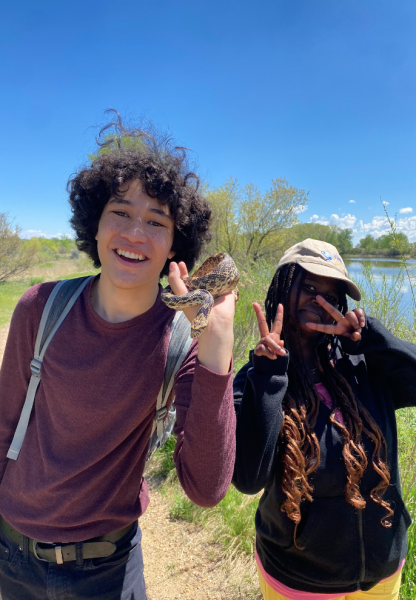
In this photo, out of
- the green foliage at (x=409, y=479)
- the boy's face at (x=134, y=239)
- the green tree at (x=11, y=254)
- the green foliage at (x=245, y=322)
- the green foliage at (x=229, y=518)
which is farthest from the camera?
the green tree at (x=11, y=254)

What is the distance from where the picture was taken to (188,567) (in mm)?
3803

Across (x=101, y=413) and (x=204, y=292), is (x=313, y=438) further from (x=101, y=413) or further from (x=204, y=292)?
(x=101, y=413)

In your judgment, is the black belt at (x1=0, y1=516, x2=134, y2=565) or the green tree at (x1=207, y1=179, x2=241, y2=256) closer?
the black belt at (x1=0, y1=516, x2=134, y2=565)

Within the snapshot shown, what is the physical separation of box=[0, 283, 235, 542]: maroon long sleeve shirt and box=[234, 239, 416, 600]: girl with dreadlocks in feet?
1.73

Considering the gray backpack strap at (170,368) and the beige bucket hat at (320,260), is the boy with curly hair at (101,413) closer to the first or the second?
the gray backpack strap at (170,368)

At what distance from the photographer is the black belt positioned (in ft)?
6.05

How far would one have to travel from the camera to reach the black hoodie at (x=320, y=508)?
201 centimetres

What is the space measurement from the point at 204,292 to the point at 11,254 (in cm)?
3880

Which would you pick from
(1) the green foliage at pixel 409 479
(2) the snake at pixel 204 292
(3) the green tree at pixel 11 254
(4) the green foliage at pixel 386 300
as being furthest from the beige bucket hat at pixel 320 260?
(3) the green tree at pixel 11 254

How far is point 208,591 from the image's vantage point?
11.5 ft

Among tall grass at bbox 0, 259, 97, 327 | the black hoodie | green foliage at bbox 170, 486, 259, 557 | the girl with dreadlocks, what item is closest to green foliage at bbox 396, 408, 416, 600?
the girl with dreadlocks

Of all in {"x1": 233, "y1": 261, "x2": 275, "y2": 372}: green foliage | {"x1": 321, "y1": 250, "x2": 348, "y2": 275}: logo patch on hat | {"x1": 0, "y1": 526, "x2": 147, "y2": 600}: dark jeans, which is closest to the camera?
{"x1": 0, "y1": 526, "x2": 147, "y2": 600}: dark jeans

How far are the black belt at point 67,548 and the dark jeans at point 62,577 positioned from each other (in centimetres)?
3

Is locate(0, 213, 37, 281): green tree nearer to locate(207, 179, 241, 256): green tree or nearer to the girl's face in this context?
locate(207, 179, 241, 256): green tree
